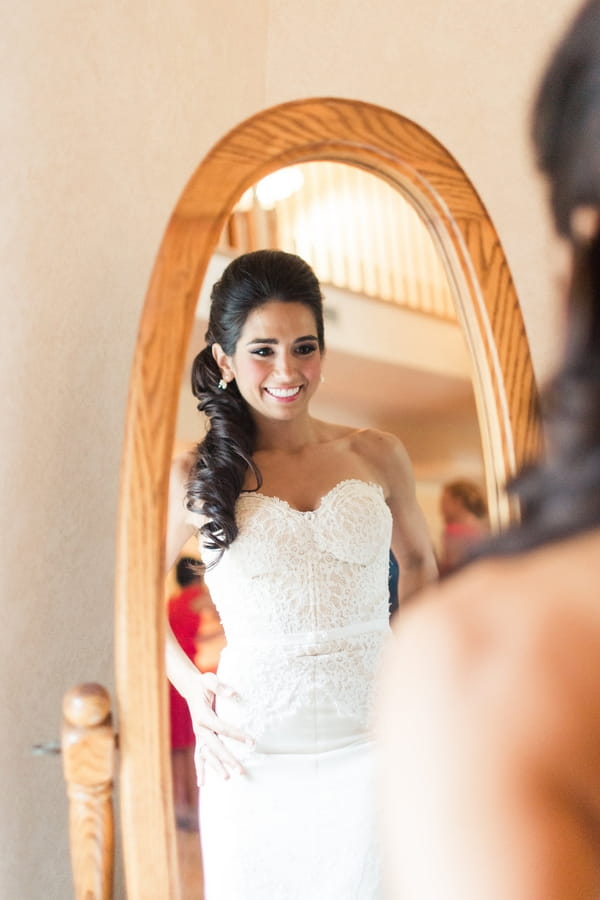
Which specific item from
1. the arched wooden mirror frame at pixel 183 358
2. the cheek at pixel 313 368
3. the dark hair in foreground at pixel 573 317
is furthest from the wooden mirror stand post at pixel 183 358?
the dark hair in foreground at pixel 573 317

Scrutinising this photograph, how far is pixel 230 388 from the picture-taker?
34.0 inches

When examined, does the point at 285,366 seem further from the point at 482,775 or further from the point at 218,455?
the point at 482,775

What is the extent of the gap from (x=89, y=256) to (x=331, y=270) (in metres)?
0.27

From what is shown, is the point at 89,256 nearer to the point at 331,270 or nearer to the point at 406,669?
the point at 331,270

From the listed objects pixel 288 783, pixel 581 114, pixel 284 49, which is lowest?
pixel 288 783

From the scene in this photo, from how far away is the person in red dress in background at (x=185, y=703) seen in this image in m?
0.83

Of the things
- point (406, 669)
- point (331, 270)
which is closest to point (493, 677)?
point (406, 669)

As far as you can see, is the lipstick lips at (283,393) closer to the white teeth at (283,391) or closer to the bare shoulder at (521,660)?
the white teeth at (283,391)

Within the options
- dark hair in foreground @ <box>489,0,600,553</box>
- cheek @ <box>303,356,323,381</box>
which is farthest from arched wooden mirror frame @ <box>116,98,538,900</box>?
dark hair in foreground @ <box>489,0,600,553</box>

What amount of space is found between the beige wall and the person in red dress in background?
0.61 feet

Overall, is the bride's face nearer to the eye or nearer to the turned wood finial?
the eye

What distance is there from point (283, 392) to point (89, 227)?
1.01ft

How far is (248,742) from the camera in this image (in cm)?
83

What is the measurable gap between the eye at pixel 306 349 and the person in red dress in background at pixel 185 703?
0.21 metres
